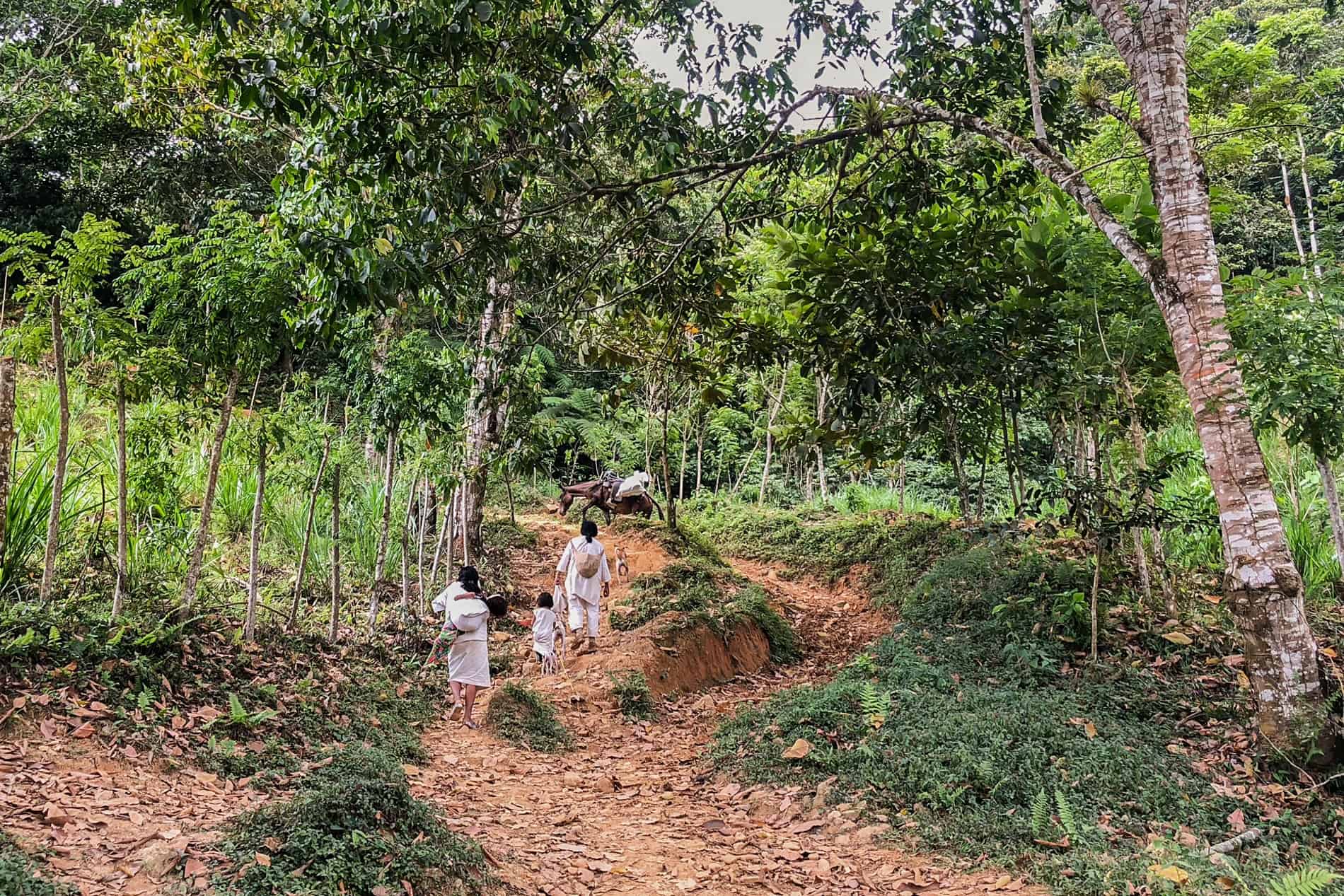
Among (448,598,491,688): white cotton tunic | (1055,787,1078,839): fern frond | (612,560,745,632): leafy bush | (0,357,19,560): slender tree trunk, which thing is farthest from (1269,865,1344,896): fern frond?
(612,560,745,632): leafy bush

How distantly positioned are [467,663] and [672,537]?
6.51 meters

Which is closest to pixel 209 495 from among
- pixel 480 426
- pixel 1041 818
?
pixel 480 426

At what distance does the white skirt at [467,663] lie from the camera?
6.91 m

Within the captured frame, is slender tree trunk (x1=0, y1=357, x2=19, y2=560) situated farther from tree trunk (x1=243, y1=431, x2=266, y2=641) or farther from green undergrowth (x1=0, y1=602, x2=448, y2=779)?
tree trunk (x1=243, y1=431, x2=266, y2=641)

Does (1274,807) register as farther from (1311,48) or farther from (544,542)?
(1311,48)

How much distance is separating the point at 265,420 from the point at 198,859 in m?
3.89

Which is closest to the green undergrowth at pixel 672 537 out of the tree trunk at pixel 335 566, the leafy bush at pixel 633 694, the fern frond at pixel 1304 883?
the leafy bush at pixel 633 694

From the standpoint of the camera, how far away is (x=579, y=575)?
28.1ft

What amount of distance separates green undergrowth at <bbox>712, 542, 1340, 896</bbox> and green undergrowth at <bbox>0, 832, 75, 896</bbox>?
150 inches

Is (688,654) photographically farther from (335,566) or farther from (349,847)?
(349,847)

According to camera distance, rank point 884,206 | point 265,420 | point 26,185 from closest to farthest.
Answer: point 265,420 < point 884,206 < point 26,185

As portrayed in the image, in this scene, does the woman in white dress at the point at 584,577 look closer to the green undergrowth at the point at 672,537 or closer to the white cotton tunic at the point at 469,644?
the white cotton tunic at the point at 469,644

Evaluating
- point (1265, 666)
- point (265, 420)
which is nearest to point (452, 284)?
point (265, 420)

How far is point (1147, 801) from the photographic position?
4383mm
